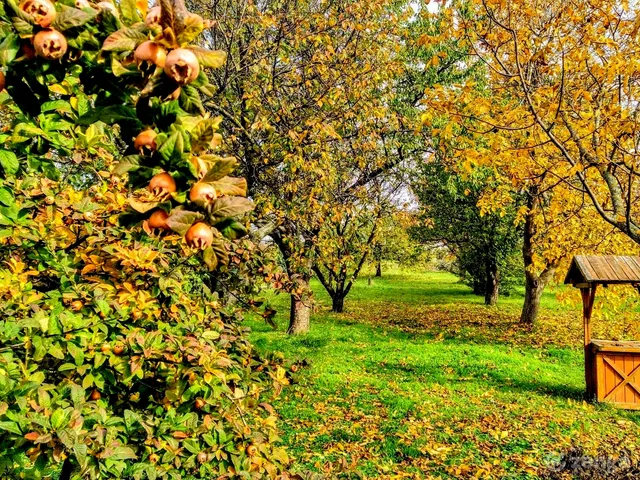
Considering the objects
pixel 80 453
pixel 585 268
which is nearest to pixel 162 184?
pixel 80 453

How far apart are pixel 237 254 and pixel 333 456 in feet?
13.3

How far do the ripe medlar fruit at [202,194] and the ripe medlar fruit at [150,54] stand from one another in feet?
0.73

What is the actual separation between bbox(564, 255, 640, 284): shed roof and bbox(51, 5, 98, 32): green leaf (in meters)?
10.5

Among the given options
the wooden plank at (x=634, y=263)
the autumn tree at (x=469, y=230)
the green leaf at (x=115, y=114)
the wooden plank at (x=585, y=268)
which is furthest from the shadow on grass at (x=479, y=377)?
the green leaf at (x=115, y=114)

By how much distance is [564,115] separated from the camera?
5152 mm

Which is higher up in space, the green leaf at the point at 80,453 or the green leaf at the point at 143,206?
the green leaf at the point at 143,206

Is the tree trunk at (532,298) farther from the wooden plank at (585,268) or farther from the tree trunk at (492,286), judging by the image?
the wooden plank at (585,268)

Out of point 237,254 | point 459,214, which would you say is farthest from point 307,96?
point 459,214

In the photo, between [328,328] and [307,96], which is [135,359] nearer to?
[307,96]

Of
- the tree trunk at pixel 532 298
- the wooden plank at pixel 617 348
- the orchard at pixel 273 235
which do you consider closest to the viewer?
the orchard at pixel 273 235

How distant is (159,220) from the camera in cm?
82

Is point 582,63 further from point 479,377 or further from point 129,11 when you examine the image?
point 479,377

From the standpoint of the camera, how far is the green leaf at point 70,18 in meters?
0.83

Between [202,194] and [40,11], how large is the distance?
0.45m
